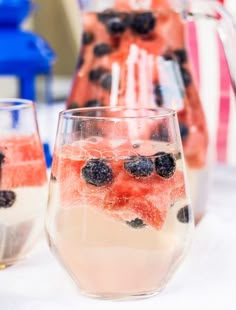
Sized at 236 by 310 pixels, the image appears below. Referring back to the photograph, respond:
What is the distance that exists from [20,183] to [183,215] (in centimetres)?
16

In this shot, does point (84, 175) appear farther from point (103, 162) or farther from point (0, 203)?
point (0, 203)

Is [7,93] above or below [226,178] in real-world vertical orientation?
below

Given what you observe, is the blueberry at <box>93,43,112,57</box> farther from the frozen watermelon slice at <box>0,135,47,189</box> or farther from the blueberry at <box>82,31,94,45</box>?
the frozen watermelon slice at <box>0,135,47,189</box>

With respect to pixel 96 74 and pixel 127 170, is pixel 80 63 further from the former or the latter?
pixel 127 170

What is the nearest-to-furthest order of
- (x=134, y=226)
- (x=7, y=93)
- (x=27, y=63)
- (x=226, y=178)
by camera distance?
(x=134, y=226) < (x=226, y=178) < (x=27, y=63) < (x=7, y=93)

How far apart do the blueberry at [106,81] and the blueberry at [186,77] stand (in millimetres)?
81

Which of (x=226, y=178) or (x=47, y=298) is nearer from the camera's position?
(x=47, y=298)

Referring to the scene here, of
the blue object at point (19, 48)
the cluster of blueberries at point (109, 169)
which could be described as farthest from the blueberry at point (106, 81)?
the blue object at point (19, 48)

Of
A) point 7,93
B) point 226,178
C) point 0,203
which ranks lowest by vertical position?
point 7,93

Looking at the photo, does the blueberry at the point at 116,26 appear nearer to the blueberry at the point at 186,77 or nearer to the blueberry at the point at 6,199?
the blueberry at the point at 186,77

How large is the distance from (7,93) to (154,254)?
2.54 meters

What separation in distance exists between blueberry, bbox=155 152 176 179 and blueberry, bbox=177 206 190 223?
33mm

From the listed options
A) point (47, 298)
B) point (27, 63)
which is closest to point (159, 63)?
point (47, 298)

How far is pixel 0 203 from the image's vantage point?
2.20 ft
